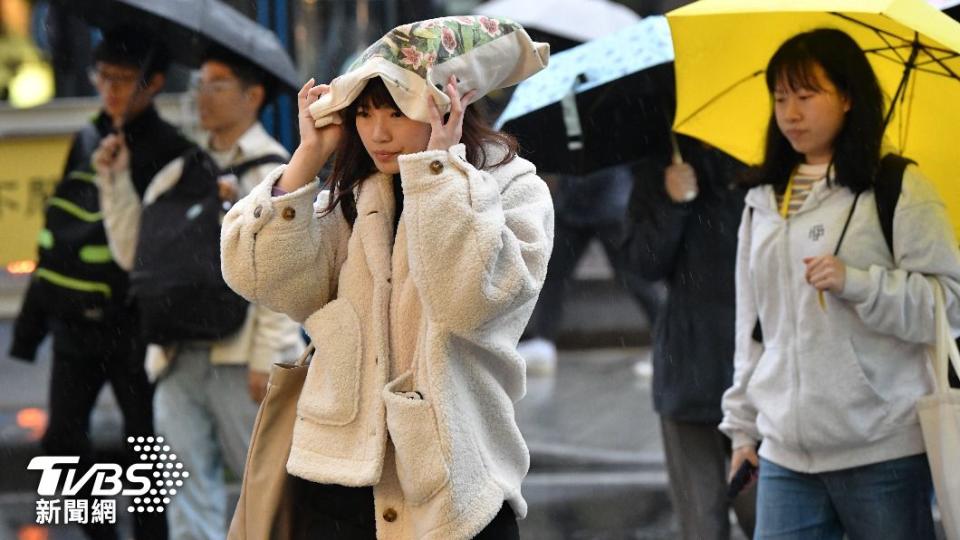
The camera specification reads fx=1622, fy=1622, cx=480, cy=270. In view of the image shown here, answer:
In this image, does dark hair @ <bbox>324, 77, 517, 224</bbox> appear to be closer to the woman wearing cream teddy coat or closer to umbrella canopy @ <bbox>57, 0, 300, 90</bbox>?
the woman wearing cream teddy coat

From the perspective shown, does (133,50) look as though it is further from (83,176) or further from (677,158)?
(677,158)

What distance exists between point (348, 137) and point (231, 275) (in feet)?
1.31

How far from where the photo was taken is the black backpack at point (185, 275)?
5676mm

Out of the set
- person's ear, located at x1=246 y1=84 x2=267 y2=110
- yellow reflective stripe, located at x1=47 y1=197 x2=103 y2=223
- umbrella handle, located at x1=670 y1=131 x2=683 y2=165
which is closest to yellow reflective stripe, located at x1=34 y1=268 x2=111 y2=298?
yellow reflective stripe, located at x1=47 y1=197 x2=103 y2=223

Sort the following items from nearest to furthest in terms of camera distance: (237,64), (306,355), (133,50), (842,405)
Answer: (306,355) < (842,405) < (237,64) < (133,50)

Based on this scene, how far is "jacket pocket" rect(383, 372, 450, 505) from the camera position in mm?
3244

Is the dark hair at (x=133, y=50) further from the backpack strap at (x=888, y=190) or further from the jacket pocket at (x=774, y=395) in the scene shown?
the backpack strap at (x=888, y=190)

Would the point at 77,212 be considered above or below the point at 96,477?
above

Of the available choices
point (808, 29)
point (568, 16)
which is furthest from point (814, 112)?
point (568, 16)

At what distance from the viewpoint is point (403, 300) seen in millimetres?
3340

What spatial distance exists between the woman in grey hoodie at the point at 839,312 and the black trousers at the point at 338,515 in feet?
3.54

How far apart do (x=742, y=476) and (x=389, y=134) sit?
1.79m

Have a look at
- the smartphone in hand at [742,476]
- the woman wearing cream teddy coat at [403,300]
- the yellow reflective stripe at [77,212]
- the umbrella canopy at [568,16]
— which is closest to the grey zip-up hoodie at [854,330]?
the smartphone in hand at [742,476]

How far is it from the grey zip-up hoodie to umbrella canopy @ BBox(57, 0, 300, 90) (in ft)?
8.33
